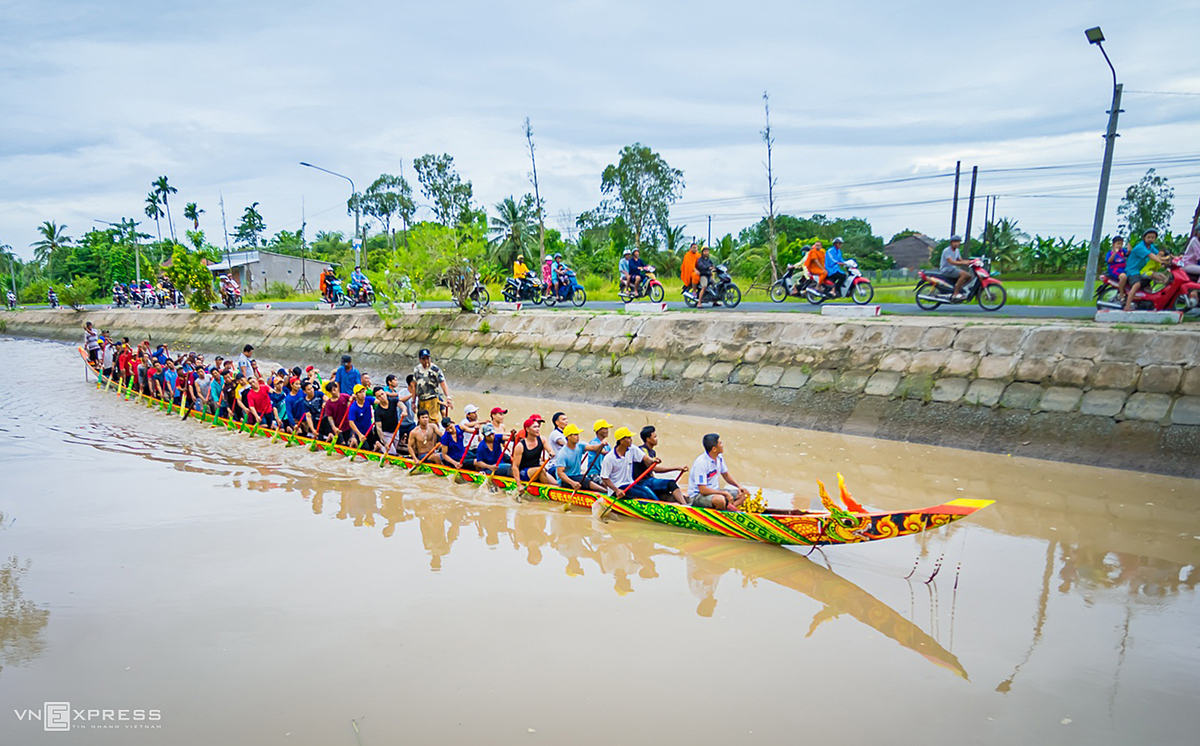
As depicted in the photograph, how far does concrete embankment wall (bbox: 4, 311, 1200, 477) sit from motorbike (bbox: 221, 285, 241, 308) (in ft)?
50.9

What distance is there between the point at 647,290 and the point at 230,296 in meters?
21.3

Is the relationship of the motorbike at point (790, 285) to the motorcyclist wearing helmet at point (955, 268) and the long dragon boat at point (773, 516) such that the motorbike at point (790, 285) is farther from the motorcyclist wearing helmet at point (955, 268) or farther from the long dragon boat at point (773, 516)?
the long dragon boat at point (773, 516)

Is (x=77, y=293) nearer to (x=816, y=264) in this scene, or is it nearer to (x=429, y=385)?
(x=429, y=385)

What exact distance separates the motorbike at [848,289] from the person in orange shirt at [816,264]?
0.45ft

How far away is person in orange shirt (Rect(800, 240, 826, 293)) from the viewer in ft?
48.3

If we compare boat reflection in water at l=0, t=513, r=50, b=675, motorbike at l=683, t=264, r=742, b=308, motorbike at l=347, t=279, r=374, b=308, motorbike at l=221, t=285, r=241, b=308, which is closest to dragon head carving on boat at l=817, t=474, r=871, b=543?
boat reflection in water at l=0, t=513, r=50, b=675

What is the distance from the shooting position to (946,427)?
10391 mm

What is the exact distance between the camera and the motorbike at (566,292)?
19828mm

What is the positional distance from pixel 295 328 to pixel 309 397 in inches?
550

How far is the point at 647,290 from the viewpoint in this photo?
17.9 meters

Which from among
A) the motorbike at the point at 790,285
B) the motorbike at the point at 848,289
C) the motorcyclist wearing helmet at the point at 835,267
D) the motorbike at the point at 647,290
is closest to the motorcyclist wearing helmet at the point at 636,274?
the motorbike at the point at 647,290

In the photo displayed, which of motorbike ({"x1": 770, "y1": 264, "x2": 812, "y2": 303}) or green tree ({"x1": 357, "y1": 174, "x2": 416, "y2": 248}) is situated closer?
motorbike ({"x1": 770, "y1": 264, "x2": 812, "y2": 303})

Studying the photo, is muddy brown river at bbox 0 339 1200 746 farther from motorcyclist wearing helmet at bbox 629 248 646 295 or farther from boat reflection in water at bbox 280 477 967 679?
motorcyclist wearing helmet at bbox 629 248 646 295

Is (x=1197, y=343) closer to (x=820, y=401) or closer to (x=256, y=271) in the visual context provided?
(x=820, y=401)
